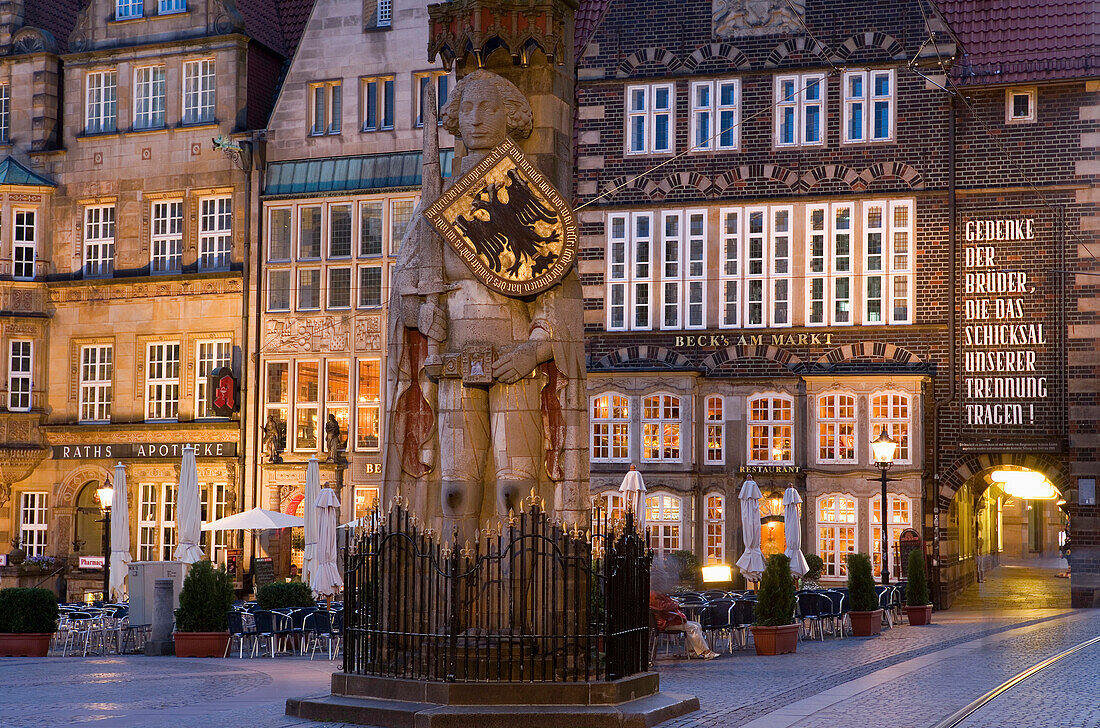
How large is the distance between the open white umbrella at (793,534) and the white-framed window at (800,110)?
29.0 ft

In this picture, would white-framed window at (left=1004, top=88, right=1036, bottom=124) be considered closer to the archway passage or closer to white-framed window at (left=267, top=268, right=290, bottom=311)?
the archway passage

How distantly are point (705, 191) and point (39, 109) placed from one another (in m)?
16.7

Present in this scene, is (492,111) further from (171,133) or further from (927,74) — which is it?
(171,133)

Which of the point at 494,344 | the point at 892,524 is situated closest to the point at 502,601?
the point at 494,344

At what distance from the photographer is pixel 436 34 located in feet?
49.9

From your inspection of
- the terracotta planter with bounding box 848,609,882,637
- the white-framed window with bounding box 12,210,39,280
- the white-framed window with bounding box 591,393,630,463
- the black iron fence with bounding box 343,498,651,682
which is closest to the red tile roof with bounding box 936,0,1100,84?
the white-framed window with bounding box 591,393,630,463

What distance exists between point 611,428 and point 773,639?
13.9 m

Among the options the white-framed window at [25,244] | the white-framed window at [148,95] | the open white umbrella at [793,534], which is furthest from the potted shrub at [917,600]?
the white-framed window at [25,244]

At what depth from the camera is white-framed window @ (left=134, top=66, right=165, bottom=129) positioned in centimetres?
3791

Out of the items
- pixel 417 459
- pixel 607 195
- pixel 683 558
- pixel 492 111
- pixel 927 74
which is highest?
pixel 927 74

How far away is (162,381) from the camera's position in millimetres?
37219

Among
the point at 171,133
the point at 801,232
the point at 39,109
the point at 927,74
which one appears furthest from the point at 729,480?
the point at 39,109

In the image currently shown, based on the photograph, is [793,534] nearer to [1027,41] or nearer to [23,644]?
[1027,41]

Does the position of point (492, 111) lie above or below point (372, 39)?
below
